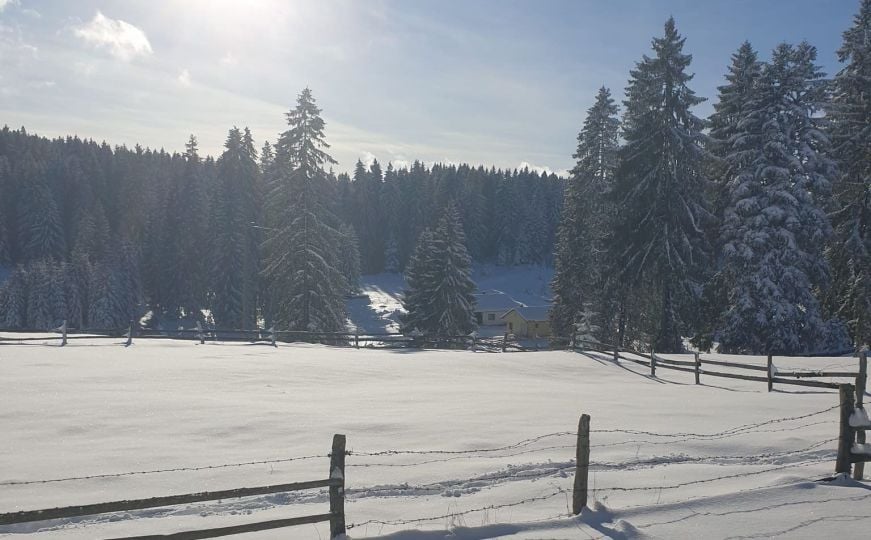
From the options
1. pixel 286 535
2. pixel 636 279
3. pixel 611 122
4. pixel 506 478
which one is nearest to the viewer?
pixel 286 535

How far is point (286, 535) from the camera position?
310 inches

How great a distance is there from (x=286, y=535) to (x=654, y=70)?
3359 centimetres

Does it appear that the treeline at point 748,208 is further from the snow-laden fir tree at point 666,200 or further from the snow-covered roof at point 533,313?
the snow-covered roof at point 533,313

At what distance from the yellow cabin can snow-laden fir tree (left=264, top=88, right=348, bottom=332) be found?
4869 centimetres

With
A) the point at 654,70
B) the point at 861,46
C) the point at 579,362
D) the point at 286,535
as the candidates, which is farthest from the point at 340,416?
the point at 861,46

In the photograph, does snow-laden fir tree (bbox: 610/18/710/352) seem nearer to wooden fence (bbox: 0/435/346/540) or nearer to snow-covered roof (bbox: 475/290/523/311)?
wooden fence (bbox: 0/435/346/540)

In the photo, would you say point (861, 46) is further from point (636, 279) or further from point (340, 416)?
point (340, 416)

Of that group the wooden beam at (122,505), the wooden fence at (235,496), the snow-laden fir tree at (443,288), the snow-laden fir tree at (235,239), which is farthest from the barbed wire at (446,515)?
the snow-laden fir tree at (235,239)

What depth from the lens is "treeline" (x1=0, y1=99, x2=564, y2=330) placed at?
133ft

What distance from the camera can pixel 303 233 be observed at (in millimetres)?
39406

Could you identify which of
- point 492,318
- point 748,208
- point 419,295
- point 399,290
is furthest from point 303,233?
point 399,290

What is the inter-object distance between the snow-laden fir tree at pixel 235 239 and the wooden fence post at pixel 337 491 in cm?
5420

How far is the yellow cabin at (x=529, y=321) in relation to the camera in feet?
280

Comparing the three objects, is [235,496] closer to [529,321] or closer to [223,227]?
[223,227]
